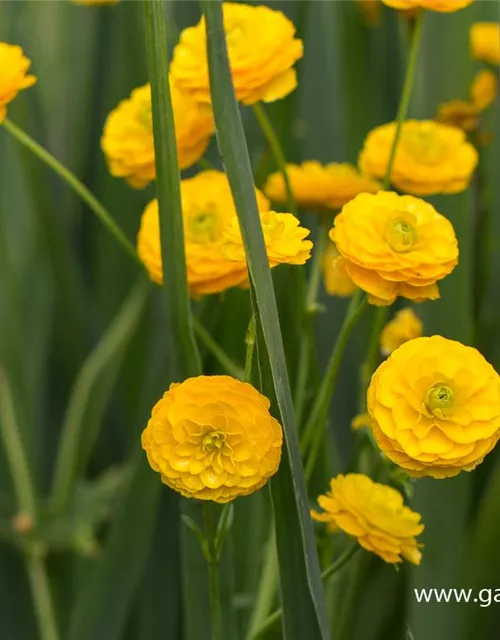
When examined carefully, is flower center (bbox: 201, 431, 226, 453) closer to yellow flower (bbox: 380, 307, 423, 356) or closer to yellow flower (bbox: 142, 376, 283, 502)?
yellow flower (bbox: 142, 376, 283, 502)

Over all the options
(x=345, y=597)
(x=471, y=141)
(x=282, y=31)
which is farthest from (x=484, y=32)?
(x=345, y=597)

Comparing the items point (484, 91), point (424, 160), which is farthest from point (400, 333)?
point (484, 91)

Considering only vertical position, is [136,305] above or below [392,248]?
below

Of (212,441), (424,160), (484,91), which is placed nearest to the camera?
(212,441)

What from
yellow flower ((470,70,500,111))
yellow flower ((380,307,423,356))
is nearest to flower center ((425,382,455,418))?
yellow flower ((380,307,423,356))

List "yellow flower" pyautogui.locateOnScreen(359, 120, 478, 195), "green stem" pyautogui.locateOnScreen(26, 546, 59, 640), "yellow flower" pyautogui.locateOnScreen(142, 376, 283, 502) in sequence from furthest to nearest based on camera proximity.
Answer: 1. "green stem" pyautogui.locateOnScreen(26, 546, 59, 640)
2. "yellow flower" pyautogui.locateOnScreen(359, 120, 478, 195)
3. "yellow flower" pyautogui.locateOnScreen(142, 376, 283, 502)

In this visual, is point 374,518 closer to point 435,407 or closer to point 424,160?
point 435,407
